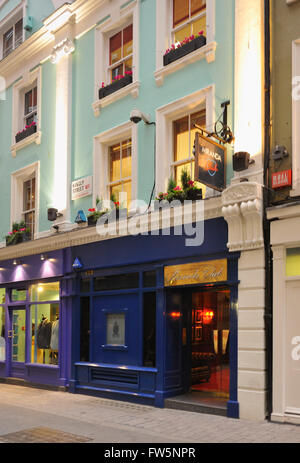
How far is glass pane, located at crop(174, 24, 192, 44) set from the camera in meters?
11.3

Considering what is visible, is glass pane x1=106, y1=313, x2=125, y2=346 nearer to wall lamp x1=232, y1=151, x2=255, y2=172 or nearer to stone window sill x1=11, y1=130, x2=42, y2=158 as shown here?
wall lamp x1=232, y1=151, x2=255, y2=172

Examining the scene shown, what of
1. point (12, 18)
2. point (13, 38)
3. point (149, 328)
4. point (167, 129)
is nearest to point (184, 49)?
point (167, 129)

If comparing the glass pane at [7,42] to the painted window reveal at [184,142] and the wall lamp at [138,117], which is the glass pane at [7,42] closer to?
the wall lamp at [138,117]

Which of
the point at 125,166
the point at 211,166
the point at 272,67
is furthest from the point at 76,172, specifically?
the point at 272,67

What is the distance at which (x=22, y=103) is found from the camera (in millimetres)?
16750

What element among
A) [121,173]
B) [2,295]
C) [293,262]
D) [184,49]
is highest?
[184,49]

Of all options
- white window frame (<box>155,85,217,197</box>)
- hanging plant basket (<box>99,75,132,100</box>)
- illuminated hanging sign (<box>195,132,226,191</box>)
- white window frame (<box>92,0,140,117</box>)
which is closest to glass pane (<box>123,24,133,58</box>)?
white window frame (<box>92,0,140,117</box>)

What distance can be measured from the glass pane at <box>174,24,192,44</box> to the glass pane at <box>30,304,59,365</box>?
7268mm

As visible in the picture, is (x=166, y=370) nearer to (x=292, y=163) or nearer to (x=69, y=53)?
(x=292, y=163)

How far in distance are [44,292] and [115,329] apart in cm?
325

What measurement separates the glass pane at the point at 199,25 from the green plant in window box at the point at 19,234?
7.58 m

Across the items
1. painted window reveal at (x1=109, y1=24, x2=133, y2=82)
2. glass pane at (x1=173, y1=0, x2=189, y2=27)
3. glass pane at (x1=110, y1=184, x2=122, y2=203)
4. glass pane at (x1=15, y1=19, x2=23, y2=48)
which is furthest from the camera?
glass pane at (x1=15, y1=19, x2=23, y2=48)

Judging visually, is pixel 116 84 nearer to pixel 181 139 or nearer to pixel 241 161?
pixel 181 139

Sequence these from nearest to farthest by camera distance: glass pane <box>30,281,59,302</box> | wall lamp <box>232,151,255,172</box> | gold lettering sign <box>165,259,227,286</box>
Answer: wall lamp <box>232,151,255,172</box>
gold lettering sign <box>165,259,227,286</box>
glass pane <box>30,281,59,302</box>
